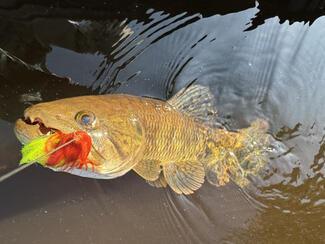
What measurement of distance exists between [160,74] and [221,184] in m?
0.60

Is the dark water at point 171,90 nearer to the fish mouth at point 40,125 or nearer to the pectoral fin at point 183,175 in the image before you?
the pectoral fin at point 183,175

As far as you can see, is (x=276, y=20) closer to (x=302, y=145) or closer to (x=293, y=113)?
(x=293, y=113)

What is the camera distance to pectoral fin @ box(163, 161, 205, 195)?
195 centimetres

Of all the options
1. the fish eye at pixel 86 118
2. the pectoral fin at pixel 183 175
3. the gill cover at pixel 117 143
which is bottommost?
the pectoral fin at pixel 183 175

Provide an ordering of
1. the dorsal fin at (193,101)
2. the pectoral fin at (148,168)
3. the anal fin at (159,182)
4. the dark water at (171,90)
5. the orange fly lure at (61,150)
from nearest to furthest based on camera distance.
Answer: the orange fly lure at (61,150) < the pectoral fin at (148,168) < the dorsal fin at (193,101) < the anal fin at (159,182) < the dark water at (171,90)

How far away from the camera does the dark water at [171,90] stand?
2264mm

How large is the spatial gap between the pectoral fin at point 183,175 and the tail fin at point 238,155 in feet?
0.73

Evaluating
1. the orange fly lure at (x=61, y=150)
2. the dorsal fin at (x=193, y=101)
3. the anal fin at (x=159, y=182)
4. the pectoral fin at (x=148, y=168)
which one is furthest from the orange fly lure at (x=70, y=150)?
the anal fin at (x=159, y=182)

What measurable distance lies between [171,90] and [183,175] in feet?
2.20

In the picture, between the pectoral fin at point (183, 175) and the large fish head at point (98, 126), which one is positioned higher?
the large fish head at point (98, 126)

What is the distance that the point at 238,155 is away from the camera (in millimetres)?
2506

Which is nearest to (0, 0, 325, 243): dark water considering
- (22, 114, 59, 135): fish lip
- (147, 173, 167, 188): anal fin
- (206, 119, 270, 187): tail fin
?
(206, 119, 270, 187): tail fin

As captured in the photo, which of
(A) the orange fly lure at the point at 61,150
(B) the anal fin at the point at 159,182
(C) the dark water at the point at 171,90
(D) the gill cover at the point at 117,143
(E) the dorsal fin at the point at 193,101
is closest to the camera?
(A) the orange fly lure at the point at 61,150

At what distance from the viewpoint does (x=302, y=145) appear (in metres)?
2.84
